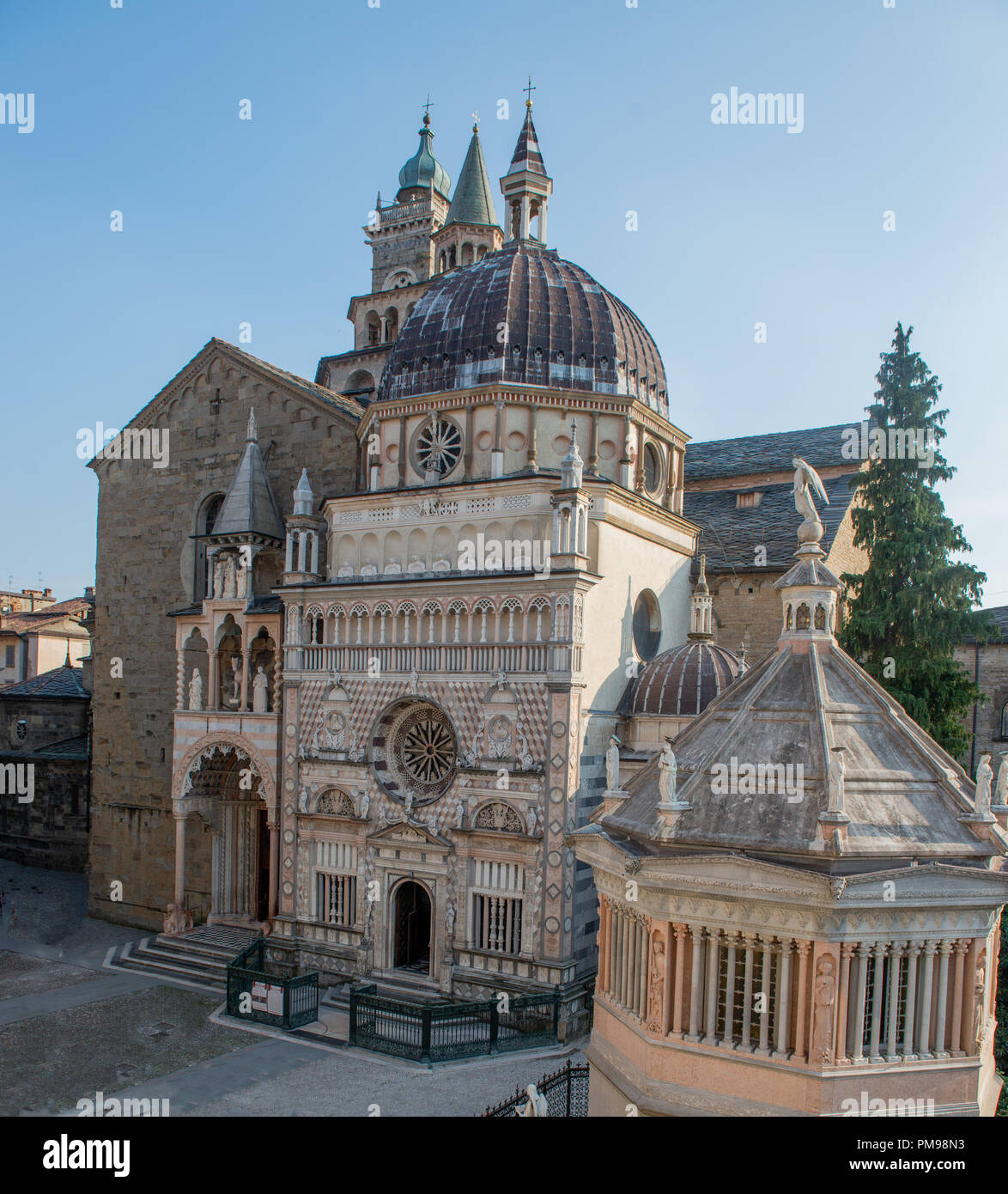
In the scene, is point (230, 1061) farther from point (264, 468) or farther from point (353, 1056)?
point (264, 468)

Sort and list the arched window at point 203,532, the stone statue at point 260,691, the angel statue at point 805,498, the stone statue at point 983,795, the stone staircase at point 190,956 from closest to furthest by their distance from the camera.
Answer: the stone statue at point 983,795 < the angel statue at point 805,498 < the stone staircase at point 190,956 < the stone statue at point 260,691 < the arched window at point 203,532

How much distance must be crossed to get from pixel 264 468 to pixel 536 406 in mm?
10266

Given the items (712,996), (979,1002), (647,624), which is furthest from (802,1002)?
(647,624)

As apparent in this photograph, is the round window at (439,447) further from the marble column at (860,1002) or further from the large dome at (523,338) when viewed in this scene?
the marble column at (860,1002)

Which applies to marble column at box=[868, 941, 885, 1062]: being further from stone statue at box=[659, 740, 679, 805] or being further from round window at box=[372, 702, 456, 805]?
round window at box=[372, 702, 456, 805]

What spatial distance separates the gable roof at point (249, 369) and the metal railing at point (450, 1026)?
57.1 ft

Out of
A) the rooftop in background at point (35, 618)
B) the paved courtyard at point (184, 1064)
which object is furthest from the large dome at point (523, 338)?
the rooftop in background at point (35, 618)

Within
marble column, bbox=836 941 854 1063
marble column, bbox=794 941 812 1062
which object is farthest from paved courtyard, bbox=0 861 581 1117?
marble column, bbox=836 941 854 1063

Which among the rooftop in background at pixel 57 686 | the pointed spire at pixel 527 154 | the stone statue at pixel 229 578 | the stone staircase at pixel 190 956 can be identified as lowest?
the stone staircase at pixel 190 956

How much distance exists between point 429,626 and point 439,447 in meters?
5.13

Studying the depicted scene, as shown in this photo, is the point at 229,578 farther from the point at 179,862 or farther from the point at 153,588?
the point at 179,862

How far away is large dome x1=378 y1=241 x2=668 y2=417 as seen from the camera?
88.6ft

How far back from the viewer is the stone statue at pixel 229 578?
97.5 feet

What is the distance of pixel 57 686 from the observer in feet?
159
